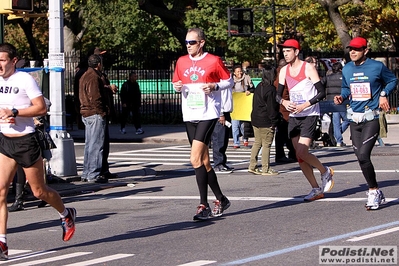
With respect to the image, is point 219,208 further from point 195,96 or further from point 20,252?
point 20,252

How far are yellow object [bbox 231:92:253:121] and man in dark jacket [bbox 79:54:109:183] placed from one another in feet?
21.3

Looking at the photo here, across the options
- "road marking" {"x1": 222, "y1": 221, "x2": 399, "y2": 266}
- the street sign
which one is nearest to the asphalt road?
"road marking" {"x1": 222, "y1": 221, "x2": 399, "y2": 266}

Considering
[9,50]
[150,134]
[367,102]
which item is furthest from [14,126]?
[150,134]

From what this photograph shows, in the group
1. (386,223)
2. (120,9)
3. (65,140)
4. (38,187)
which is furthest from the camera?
(120,9)

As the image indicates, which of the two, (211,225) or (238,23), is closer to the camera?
(211,225)

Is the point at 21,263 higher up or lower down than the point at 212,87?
lower down

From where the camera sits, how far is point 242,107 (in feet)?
70.2

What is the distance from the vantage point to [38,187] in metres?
8.91

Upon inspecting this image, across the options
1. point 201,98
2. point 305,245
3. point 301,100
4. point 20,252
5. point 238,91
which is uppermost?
point 201,98

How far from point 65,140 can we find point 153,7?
71.6 feet

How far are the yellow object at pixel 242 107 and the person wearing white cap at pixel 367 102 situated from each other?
1000 cm

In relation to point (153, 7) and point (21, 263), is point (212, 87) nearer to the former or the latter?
point (21, 263)

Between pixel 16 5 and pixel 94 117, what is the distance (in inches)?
86.8

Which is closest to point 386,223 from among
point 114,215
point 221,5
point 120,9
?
point 114,215
